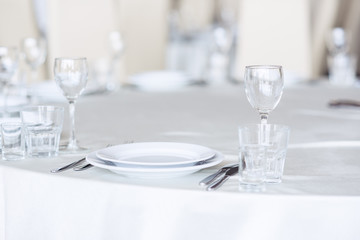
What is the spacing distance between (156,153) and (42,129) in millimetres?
220

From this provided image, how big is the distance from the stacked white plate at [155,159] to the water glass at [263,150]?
80 millimetres

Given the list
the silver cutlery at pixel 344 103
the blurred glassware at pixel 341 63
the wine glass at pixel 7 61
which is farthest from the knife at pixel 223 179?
the blurred glassware at pixel 341 63

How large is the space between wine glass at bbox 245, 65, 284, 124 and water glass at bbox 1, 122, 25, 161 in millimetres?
433

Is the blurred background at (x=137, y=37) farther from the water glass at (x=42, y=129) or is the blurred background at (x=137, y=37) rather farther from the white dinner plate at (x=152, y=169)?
the white dinner plate at (x=152, y=169)

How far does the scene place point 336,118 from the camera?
65.9 inches

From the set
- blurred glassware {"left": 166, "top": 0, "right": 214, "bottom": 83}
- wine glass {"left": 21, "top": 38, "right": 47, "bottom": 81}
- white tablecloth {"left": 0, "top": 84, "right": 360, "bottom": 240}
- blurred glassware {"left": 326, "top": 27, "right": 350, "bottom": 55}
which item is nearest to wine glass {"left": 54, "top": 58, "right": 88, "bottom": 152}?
white tablecloth {"left": 0, "top": 84, "right": 360, "bottom": 240}

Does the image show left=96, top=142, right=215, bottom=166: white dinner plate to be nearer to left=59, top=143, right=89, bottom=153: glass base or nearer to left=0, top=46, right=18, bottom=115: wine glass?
left=59, top=143, right=89, bottom=153: glass base

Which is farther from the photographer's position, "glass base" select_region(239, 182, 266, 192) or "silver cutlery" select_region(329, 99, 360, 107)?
"silver cutlery" select_region(329, 99, 360, 107)

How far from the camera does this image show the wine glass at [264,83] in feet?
3.51

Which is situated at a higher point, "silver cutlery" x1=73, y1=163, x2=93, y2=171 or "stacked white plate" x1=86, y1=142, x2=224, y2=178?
"stacked white plate" x1=86, y1=142, x2=224, y2=178

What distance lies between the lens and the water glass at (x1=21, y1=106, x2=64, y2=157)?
3.51 feet

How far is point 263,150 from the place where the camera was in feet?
2.83

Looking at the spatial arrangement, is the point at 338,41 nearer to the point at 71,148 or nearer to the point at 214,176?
the point at 71,148

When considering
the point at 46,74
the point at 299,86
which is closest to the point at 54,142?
the point at 299,86
